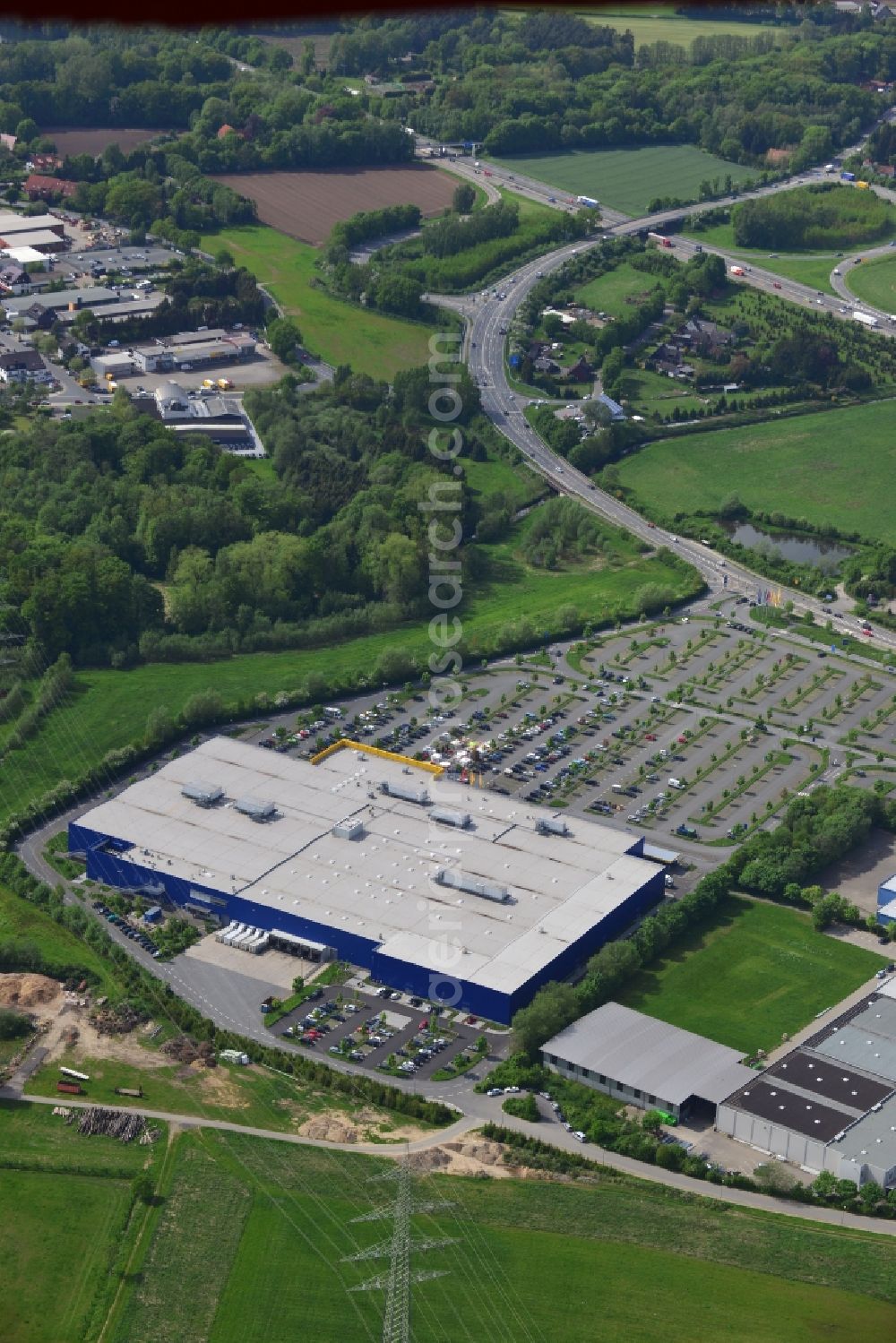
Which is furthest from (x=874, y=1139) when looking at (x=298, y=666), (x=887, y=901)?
(x=298, y=666)

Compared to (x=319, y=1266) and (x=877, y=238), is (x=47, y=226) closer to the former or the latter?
(x=877, y=238)

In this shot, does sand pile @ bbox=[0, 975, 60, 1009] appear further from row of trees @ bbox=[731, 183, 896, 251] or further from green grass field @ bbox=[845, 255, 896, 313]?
row of trees @ bbox=[731, 183, 896, 251]

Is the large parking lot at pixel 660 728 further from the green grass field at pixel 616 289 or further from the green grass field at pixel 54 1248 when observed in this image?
the green grass field at pixel 616 289

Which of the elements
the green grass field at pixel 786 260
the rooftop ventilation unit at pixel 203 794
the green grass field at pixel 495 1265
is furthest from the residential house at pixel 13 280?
the green grass field at pixel 495 1265

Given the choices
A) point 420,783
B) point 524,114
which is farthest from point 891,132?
point 420,783

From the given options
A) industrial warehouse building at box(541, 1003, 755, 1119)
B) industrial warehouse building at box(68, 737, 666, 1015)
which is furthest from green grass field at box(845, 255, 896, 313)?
industrial warehouse building at box(541, 1003, 755, 1119)

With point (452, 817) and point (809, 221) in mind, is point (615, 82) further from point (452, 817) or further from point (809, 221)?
point (452, 817)
